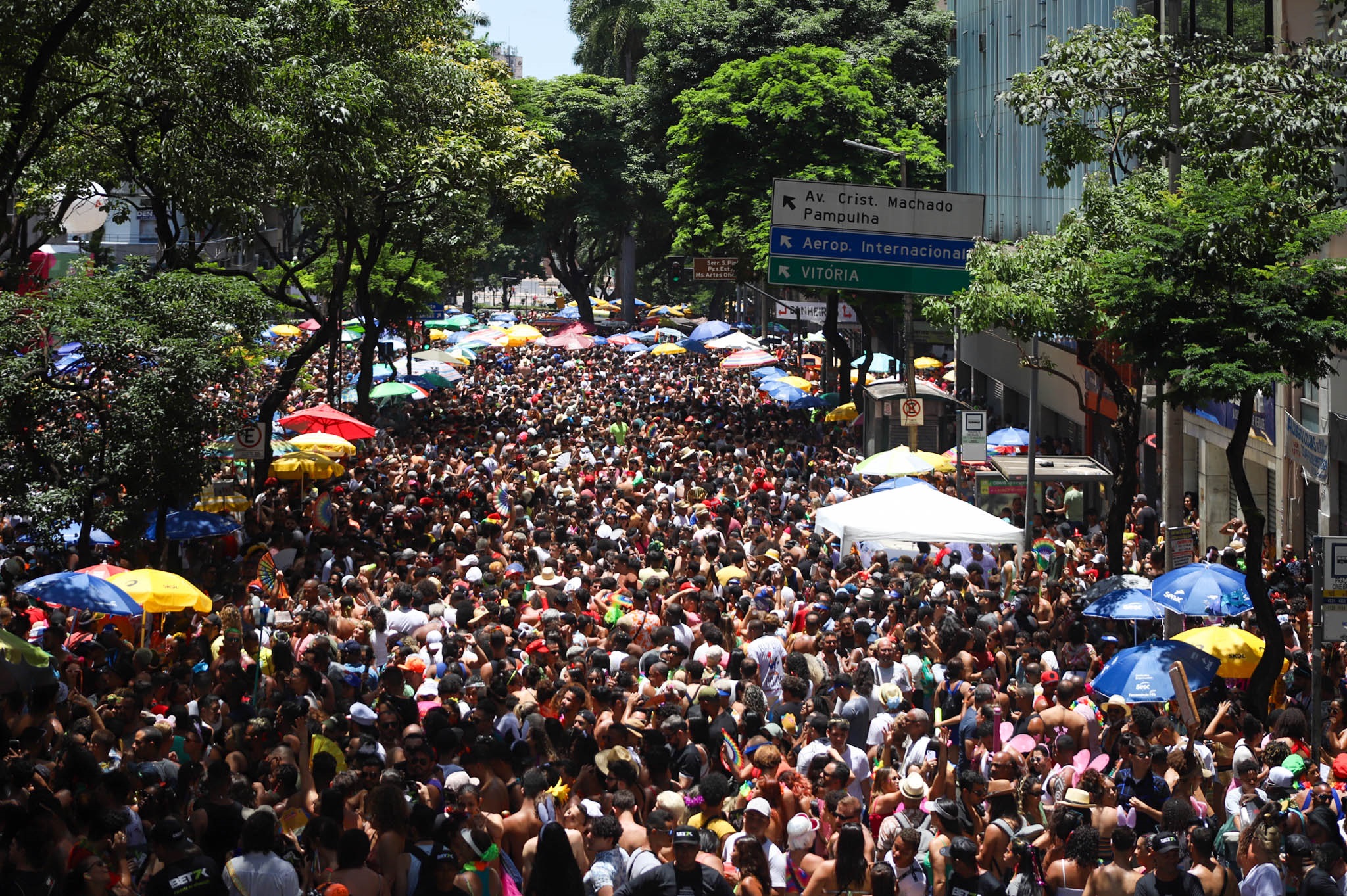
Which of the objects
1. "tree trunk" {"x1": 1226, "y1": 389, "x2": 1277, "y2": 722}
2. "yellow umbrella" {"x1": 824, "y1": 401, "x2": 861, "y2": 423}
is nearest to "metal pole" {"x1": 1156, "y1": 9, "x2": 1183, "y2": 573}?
"tree trunk" {"x1": 1226, "y1": 389, "x2": 1277, "y2": 722}

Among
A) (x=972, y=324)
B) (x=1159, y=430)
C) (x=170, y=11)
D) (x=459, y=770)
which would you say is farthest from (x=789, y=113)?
(x=459, y=770)

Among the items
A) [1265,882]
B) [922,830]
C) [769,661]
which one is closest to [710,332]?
[769,661]

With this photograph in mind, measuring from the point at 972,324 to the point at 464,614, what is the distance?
732 cm

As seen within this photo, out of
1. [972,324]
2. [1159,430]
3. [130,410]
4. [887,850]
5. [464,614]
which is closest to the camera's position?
[887,850]

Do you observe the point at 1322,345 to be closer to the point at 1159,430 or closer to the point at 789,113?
the point at 1159,430

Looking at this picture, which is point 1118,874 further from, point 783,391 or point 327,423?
point 783,391

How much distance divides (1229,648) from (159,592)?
8.52 metres

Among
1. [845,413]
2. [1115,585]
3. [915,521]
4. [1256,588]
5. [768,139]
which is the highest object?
[768,139]

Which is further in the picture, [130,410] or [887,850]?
[130,410]

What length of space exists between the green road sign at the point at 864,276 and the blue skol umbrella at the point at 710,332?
30.7 metres

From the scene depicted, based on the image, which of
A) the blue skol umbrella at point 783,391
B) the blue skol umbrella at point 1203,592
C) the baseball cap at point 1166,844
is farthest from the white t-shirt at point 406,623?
the blue skol umbrella at point 783,391

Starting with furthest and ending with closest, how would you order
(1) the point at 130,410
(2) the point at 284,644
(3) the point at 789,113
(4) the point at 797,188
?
(3) the point at 789,113, (4) the point at 797,188, (1) the point at 130,410, (2) the point at 284,644

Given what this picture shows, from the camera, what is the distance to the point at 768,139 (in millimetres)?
35906

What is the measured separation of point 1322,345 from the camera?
38.5 ft
